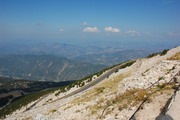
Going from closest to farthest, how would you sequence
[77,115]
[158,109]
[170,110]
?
[170,110] < [158,109] < [77,115]

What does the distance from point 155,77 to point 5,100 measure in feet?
572

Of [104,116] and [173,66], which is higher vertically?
[173,66]

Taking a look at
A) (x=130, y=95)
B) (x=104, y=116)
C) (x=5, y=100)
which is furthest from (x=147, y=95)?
(x=5, y=100)

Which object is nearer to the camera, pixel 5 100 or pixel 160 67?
pixel 160 67

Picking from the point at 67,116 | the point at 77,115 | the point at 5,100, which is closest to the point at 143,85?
the point at 77,115

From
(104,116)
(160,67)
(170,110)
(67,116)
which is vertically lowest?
(67,116)

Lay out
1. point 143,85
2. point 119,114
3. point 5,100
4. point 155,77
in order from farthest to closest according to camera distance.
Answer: point 5,100 < point 155,77 < point 143,85 < point 119,114

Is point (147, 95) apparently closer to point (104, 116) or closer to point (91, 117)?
point (104, 116)

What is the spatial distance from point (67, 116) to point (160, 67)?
16.1 m

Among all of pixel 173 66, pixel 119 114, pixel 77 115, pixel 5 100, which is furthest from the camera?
pixel 5 100

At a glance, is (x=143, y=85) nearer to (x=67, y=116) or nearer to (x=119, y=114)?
(x=119, y=114)

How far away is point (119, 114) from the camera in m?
13.5

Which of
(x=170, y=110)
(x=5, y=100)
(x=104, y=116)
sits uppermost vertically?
(x=170, y=110)

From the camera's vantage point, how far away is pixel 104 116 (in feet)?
47.3
